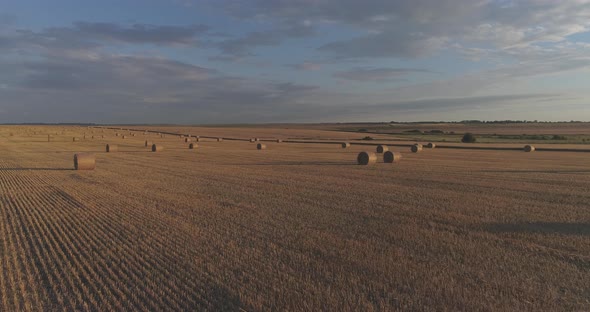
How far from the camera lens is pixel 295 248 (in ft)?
25.2

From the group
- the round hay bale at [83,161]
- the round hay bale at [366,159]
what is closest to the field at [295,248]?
the round hay bale at [83,161]

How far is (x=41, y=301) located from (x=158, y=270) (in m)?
1.56

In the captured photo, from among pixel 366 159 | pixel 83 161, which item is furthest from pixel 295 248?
pixel 366 159

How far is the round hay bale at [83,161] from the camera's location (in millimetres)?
20812

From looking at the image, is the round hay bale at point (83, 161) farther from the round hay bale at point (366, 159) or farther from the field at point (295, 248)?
the round hay bale at point (366, 159)

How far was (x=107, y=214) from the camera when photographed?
35.0 feet

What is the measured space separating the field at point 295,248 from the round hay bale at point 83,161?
578 centimetres

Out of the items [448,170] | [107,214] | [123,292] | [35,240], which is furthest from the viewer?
[448,170]

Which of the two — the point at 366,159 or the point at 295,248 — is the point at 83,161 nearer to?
the point at 366,159

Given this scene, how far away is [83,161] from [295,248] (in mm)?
16701

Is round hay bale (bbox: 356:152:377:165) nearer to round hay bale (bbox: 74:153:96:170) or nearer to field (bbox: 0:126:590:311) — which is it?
field (bbox: 0:126:590:311)

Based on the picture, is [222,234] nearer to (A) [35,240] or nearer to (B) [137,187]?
(A) [35,240]

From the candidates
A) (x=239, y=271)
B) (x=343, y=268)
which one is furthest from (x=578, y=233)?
(x=239, y=271)

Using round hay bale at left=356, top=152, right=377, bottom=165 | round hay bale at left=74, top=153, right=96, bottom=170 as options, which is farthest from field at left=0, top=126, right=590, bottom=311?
round hay bale at left=356, top=152, right=377, bottom=165
